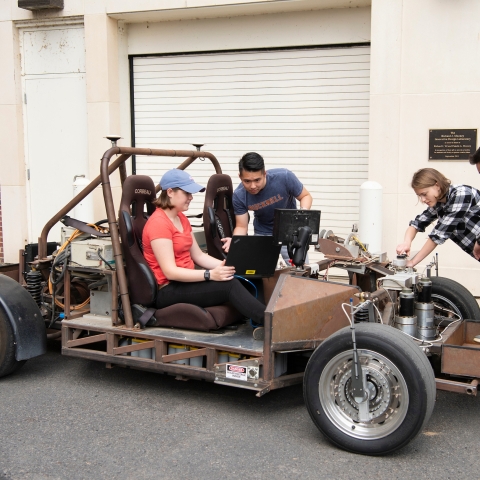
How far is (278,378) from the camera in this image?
4441 mm

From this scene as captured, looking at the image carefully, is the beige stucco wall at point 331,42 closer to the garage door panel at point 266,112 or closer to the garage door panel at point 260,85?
the garage door panel at point 260,85

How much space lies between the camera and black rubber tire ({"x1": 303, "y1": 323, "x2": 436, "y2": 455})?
3.80 metres

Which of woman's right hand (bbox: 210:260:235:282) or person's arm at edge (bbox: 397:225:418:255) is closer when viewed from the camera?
woman's right hand (bbox: 210:260:235:282)

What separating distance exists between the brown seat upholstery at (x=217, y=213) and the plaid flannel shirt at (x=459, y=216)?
1720 millimetres

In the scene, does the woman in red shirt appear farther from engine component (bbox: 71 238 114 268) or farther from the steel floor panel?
engine component (bbox: 71 238 114 268)

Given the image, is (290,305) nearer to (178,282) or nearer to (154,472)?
(178,282)

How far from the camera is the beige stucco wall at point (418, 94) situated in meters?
7.59

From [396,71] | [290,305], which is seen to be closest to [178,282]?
[290,305]

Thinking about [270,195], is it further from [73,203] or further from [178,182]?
[73,203]

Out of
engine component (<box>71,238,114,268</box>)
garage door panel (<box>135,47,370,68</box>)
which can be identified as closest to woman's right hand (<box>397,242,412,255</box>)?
engine component (<box>71,238,114,268</box>)

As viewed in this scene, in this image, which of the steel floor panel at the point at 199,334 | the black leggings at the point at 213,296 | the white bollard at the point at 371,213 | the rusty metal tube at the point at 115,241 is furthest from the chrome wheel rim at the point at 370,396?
the white bollard at the point at 371,213

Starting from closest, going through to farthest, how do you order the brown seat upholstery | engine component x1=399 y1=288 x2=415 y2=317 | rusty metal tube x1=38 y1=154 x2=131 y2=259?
engine component x1=399 y1=288 x2=415 y2=317 → rusty metal tube x1=38 y1=154 x2=131 y2=259 → the brown seat upholstery

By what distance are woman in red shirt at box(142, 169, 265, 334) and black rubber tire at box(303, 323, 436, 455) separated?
806 millimetres

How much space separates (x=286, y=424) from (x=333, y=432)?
20.2 inches
